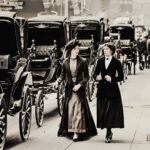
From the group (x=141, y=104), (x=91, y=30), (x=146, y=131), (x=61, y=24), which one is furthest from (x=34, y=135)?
(x=91, y=30)

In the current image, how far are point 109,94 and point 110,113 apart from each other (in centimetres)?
35

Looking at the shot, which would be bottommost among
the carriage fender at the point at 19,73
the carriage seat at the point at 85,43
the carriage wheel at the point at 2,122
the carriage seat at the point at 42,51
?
the carriage seat at the point at 85,43

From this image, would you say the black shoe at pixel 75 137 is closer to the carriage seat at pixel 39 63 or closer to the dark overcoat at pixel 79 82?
the dark overcoat at pixel 79 82

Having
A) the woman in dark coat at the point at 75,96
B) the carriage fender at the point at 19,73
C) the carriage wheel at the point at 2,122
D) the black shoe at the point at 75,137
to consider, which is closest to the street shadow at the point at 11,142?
the carriage wheel at the point at 2,122

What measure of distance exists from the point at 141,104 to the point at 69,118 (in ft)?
23.8

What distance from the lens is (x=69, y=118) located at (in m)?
11.8

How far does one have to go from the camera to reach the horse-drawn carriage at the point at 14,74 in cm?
1159

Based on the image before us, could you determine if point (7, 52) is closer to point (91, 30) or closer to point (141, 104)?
point (141, 104)

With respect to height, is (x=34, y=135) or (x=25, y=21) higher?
(x=25, y=21)

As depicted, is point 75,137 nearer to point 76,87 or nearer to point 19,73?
point 76,87

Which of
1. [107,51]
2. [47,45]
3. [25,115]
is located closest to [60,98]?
[25,115]

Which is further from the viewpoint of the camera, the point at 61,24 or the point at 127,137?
the point at 61,24

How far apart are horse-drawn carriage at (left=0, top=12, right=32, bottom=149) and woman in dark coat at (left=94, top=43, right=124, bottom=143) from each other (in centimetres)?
146

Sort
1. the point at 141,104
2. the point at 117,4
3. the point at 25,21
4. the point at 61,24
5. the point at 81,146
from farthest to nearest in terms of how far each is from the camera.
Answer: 1. the point at 117,4
2. the point at 61,24
3. the point at 141,104
4. the point at 25,21
5. the point at 81,146
